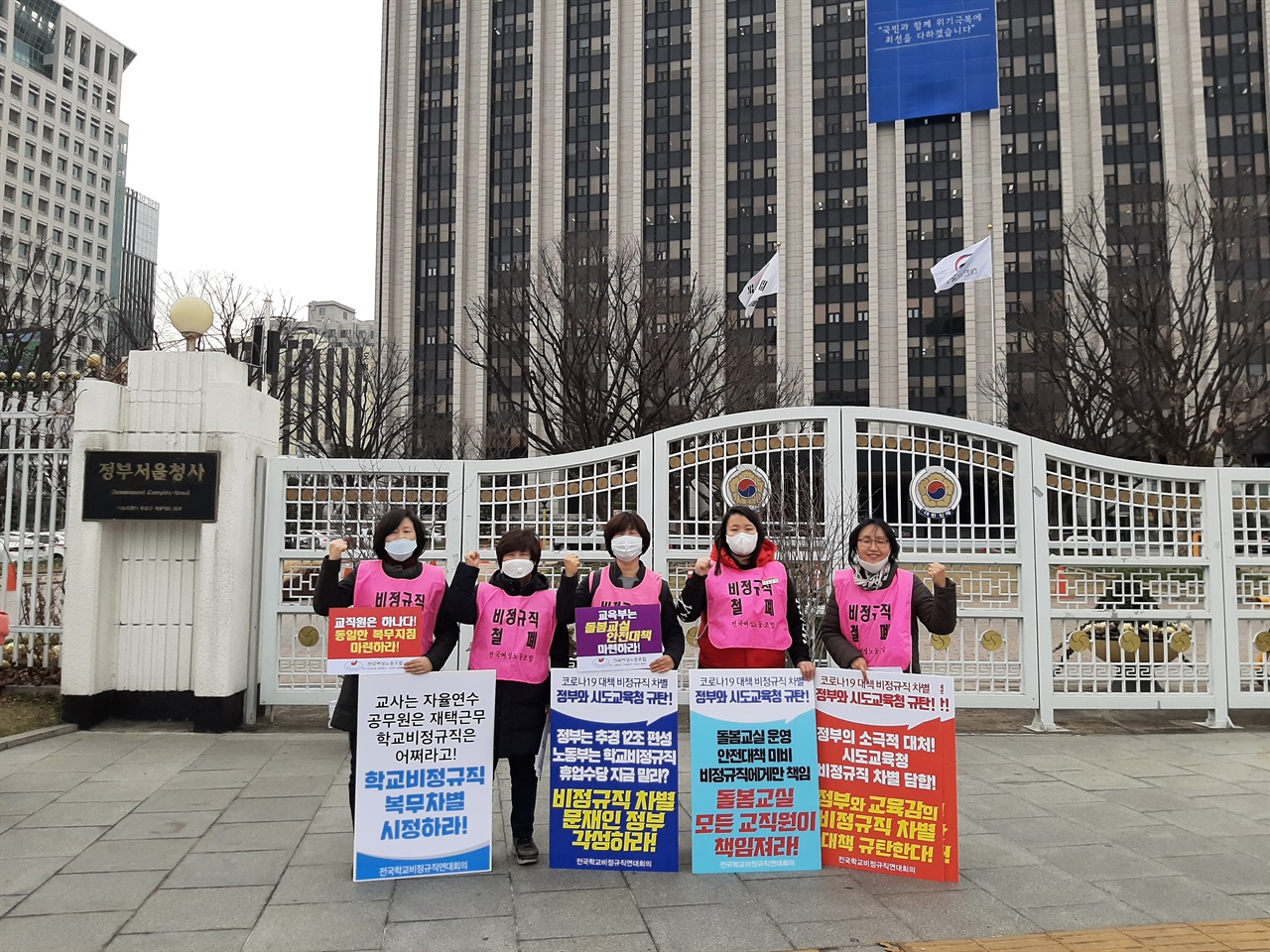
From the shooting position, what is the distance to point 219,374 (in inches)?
284

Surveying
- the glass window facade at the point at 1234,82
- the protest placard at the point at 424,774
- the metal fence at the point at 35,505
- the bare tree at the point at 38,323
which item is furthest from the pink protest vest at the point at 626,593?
the glass window facade at the point at 1234,82

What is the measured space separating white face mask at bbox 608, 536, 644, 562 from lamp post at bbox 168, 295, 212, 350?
4722mm

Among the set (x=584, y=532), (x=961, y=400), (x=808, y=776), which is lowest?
(x=808, y=776)

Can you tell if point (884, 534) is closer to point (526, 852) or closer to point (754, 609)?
point (754, 609)

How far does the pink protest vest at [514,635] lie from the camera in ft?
14.4

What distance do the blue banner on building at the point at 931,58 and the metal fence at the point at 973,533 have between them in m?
54.4

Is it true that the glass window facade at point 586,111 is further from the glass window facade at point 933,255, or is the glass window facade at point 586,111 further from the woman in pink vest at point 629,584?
the woman in pink vest at point 629,584

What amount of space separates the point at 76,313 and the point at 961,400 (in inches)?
1880

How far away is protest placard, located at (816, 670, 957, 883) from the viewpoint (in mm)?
4094

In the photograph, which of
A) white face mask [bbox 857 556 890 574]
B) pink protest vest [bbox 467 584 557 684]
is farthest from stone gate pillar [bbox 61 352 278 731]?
white face mask [bbox 857 556 890 574]

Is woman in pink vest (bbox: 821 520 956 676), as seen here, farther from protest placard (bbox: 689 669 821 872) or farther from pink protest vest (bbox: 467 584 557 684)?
pink protest vest (bbox: 467 584 557 684)

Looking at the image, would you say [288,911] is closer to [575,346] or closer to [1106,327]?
[575,346]

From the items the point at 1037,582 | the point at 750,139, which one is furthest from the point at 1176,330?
the point at 750,139

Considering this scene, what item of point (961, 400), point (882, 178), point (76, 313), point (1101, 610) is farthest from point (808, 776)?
point (882, 178)
